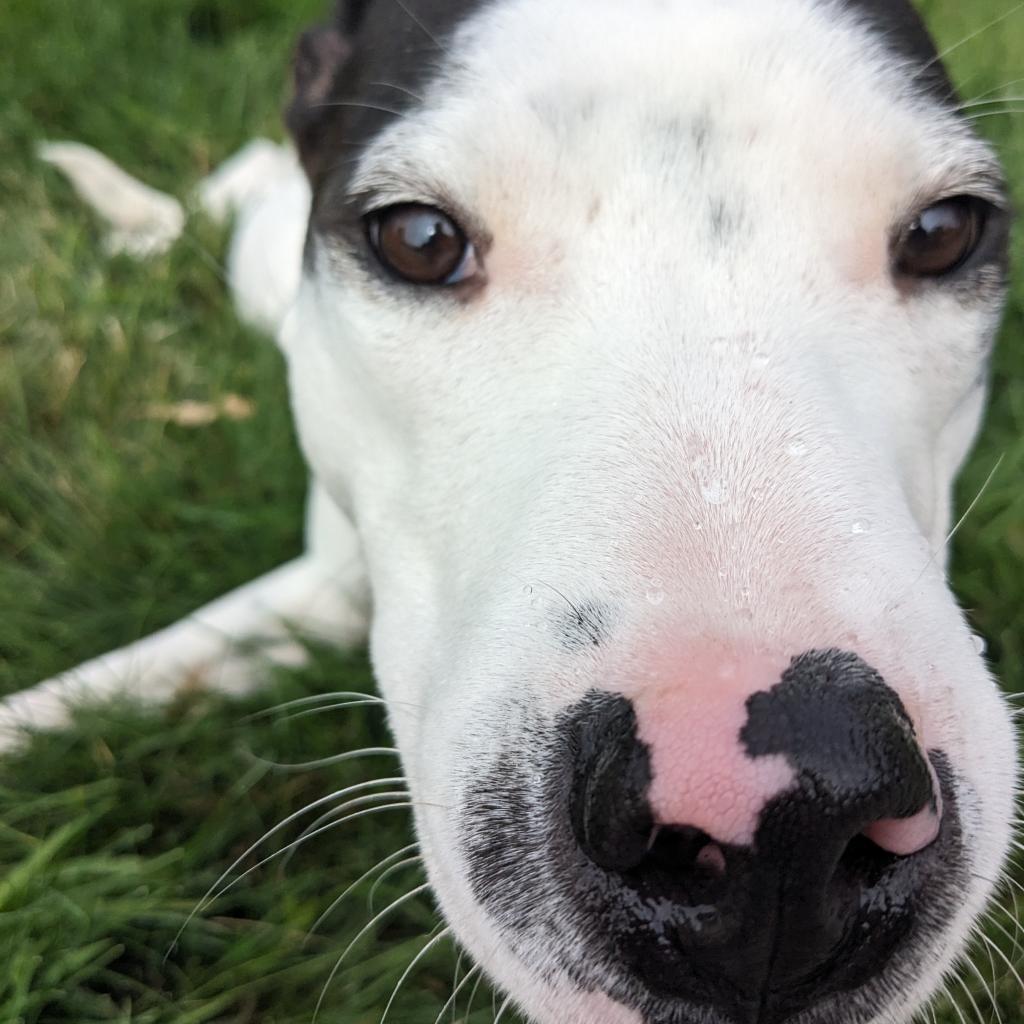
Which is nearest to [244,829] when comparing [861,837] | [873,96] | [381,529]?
[381,529]

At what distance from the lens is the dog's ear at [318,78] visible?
9.05 ft

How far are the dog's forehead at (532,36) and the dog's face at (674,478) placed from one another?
1cm

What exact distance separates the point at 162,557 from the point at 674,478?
2373 mm

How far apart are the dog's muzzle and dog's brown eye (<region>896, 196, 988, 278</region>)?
100 centimetres

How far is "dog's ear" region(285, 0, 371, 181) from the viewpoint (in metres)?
2.76

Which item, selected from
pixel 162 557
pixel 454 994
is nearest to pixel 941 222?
pixel 454 994

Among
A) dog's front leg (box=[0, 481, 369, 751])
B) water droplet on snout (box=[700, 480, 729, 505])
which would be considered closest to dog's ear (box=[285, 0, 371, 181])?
dog's front leg (box=[0, 481, 369, 751])

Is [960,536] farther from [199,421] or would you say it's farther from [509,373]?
[199,421]

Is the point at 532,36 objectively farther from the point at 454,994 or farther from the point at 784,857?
the point at 454,994

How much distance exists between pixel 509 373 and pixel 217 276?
9.89 feet

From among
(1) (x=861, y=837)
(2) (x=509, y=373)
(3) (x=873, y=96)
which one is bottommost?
(1) (x=861, y=837)

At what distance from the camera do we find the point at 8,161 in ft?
16.2

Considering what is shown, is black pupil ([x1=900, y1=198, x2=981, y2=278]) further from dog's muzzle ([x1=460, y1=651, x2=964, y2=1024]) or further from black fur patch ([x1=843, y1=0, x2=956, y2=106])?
dog's muzzle ([x1=460, y1=651, x2=964, y2=1024])

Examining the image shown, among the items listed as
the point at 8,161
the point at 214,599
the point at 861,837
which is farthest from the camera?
the point at 8,161
